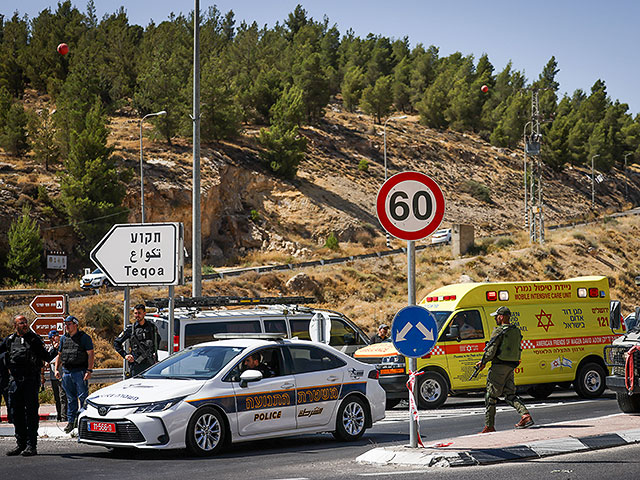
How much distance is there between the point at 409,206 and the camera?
929 cm

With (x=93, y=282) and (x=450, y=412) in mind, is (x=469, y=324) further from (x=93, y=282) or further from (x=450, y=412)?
(x=93, y=282)

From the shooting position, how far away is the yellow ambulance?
680 inches

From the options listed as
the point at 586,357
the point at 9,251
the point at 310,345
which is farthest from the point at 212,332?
the point at 9,251

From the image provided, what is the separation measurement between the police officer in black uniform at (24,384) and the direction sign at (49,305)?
291 inches

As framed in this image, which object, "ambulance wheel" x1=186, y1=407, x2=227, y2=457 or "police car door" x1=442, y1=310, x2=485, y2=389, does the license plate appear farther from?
"police car door" x1=442, y1=310, x2=485, y2=389

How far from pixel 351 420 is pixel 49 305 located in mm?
9044

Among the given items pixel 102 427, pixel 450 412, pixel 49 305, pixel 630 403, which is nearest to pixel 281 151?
pixel 49 305

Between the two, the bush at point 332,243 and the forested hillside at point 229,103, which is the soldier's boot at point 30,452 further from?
the bush at point 332,243

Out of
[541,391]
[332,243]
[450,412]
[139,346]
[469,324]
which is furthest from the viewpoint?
[332,243]

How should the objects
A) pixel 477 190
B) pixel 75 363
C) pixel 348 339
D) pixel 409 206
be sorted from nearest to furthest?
pixel 409 206
pixel 75 363
pixel 348 339
pixel 477 190

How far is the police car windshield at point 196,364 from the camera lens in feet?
36.2

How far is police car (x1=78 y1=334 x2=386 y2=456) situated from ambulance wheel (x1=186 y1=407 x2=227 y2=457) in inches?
0.5

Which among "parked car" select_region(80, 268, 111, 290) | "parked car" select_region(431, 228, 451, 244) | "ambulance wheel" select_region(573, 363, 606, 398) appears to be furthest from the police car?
"parked car" select_region(431, 228, 451, 244)

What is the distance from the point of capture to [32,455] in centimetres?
1073
